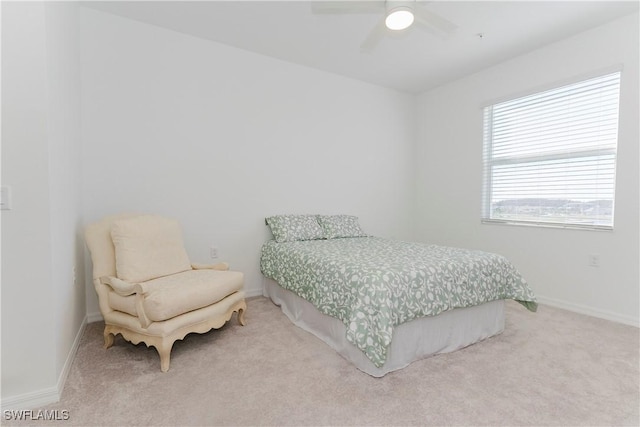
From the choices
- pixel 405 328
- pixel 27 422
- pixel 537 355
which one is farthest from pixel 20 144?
pixel 537 355

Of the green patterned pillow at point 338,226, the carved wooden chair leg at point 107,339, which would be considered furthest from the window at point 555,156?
the carved wooden chair leg at point 107,339

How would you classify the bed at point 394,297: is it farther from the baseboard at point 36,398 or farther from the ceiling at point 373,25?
the ceiling at point 373,25

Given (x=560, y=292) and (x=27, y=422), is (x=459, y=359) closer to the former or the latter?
(x=560, y=292)

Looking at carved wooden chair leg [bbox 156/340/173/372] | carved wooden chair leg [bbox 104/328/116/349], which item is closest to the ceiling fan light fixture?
carved wooden chair leg [bbox 156/340/173/372]

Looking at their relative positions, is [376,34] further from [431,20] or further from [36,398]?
[36,398]

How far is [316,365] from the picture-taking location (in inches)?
78.6

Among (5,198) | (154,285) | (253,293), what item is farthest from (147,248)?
(253,293)

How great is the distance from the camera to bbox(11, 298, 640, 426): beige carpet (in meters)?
1.52

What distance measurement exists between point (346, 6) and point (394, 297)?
6.03 feet

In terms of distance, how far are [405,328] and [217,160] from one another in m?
2.42

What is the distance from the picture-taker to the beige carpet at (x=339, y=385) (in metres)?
1.52

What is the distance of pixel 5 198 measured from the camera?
58.1 inches

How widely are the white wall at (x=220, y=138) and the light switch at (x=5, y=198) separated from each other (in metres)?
1.30

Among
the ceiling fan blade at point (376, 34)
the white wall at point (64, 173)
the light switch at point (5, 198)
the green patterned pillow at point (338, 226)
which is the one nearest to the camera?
the light switch at point (5, 198)
